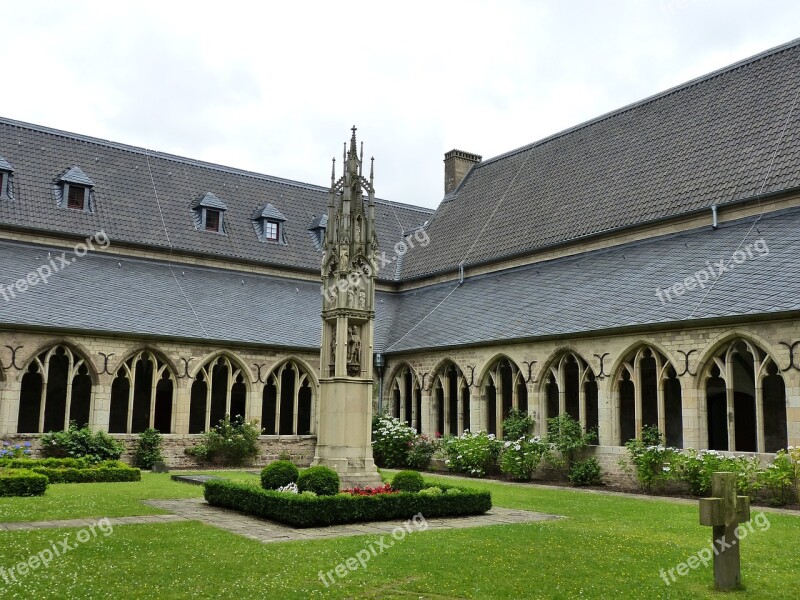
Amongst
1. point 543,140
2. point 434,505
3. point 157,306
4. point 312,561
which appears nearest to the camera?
point 312,561

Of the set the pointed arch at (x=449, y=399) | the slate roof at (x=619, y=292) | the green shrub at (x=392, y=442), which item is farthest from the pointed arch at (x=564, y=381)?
the green shrub at (x=392, y=442)

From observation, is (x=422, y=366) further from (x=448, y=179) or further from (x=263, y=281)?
(x=448, y=179)

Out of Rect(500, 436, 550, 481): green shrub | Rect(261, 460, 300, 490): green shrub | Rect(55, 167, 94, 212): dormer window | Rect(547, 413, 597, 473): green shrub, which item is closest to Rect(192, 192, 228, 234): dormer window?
Rect(55, 167, 94, 212): dormer window

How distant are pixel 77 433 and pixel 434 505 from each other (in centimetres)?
1372

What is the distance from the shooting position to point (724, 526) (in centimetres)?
879

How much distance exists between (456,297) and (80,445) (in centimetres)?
1407

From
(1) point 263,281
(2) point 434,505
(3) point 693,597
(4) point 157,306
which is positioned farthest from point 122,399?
(3) point 693,597

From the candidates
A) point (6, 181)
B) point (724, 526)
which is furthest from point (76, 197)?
point (724, 526)

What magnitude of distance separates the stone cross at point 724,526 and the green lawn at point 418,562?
205 millimetres

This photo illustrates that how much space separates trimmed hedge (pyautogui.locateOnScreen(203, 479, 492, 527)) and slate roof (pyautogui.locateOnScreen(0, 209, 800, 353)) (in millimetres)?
8165

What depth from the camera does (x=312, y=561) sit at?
9.90 metres

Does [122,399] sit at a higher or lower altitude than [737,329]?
lower

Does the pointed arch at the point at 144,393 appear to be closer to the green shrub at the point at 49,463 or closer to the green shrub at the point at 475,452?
the green shrub at the point at 49,463

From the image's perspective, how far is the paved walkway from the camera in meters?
12.0
